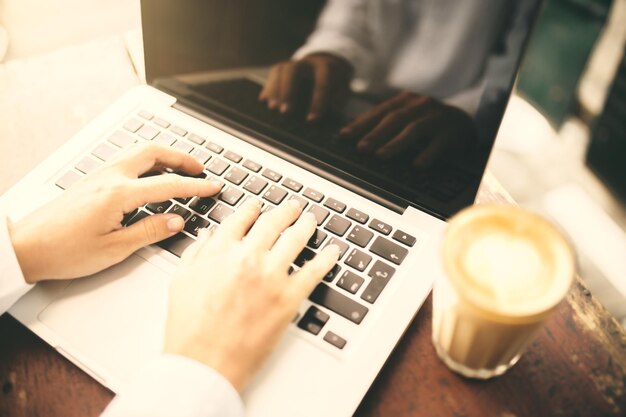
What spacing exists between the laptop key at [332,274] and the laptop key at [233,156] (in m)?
0.19

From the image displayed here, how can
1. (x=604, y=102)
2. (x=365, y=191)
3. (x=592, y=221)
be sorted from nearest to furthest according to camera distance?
(x=365, y=191)
(x=592, y=221)
(x=604, y=102)

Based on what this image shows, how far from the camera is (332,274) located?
49cm

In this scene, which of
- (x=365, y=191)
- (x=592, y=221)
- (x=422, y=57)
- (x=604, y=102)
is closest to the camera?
(x=422, y=57)

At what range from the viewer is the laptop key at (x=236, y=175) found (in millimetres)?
580

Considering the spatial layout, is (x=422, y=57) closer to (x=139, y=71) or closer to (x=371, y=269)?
(x=371, y=269)

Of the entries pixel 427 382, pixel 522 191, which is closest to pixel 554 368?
pixel 427 382

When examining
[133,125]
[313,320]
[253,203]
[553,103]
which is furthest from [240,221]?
[553,103]

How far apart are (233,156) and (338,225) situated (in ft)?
0.55

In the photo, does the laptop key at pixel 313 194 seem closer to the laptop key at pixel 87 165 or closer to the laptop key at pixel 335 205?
the laptop key at pixel 335 205

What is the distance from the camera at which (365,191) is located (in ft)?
1.86

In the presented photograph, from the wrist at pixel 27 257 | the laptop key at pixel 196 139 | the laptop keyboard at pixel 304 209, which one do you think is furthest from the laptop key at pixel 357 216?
the wrist at pixel 27 257

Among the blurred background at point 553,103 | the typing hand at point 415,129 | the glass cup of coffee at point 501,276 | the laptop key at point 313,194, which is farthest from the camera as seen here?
the blurred background at point 553,103

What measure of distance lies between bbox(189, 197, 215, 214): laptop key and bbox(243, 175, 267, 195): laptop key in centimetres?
4

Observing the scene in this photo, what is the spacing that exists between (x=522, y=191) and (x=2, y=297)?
705mm
